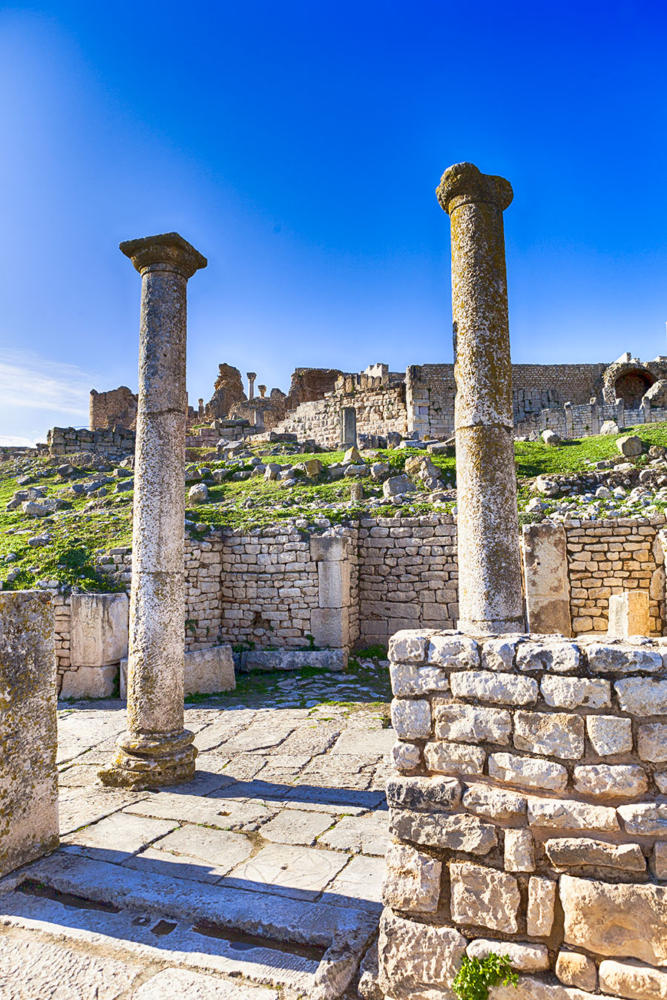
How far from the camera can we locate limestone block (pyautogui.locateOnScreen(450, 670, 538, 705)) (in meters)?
2.59

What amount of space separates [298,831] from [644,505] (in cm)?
772

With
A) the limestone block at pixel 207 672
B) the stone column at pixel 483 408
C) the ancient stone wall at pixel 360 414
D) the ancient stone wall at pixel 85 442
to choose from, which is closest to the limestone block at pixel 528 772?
the stone column at pixel 483 408

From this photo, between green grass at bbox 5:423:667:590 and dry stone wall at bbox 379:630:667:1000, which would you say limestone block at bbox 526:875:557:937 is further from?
green grass at bbox 5:423:667:590

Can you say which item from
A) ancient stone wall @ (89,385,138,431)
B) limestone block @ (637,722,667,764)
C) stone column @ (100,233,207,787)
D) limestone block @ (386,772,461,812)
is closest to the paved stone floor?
stone column @ (100,233,207,787)

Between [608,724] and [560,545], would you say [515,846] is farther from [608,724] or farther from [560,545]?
[560,545]

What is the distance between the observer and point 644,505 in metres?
9.78

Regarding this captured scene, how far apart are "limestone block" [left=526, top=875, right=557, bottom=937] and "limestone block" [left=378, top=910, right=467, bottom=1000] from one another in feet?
1.00

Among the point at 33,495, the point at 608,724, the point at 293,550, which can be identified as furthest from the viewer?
the point at 33,495

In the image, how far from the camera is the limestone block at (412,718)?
275 cm

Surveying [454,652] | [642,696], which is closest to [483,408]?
[454,652]

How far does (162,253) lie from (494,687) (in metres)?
4.95

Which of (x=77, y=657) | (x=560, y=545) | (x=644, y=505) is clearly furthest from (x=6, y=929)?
(x=644, y=505)

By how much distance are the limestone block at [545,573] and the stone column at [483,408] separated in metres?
4.46

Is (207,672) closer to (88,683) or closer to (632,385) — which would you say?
(88,683)
